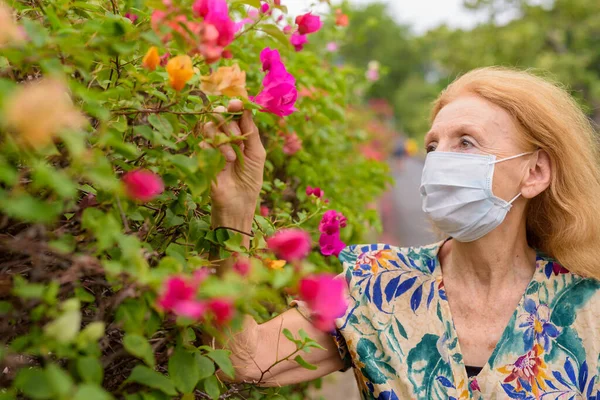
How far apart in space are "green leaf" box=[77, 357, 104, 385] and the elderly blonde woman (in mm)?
897

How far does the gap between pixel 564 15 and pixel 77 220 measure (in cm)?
1591

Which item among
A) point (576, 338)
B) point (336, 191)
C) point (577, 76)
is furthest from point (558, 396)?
point (577, 76)

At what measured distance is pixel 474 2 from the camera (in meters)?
16.2

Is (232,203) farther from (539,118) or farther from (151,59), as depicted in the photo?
(539,118)

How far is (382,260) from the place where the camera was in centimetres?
211

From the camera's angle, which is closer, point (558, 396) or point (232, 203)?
point (232, 203)

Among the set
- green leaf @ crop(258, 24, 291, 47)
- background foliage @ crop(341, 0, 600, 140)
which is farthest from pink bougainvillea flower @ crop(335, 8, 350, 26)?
background foliage @ crop(341, 0, 600, 140)

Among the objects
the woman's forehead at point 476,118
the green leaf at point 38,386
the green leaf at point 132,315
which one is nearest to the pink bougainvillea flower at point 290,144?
the woman's forehead at point 476,118

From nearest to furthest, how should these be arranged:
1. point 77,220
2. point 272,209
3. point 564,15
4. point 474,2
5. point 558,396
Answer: point 77,220 → point 558,396 → point 272,209 → point 564,15 → point 474,2

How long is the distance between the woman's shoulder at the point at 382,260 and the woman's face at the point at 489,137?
0.30m

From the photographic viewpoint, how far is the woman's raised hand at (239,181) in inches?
56.6

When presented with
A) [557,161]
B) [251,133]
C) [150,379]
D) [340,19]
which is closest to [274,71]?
[251,133]

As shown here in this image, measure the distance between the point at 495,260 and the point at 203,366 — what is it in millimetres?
1143

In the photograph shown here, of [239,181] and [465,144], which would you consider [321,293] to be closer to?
[239,181]
